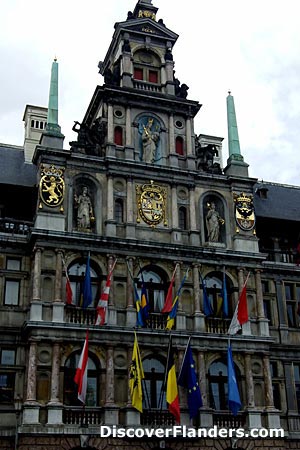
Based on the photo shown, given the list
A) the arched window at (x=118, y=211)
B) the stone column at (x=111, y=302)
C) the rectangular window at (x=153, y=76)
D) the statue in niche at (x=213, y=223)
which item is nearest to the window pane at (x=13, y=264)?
the stone column at (x=111, y=302)

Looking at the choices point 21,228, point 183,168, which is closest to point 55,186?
point 21,228

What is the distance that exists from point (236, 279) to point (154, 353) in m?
7.31

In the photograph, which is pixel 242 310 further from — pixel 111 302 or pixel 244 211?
pixel 244 211

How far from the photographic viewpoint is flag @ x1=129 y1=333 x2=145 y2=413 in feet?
116

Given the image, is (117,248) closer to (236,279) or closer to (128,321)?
(128,321)

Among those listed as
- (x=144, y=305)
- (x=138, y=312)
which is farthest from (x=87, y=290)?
(x=144, y=305)

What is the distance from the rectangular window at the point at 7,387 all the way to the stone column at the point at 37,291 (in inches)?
132

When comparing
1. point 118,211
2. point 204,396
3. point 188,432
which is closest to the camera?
point 188,432

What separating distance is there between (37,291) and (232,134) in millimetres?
17738

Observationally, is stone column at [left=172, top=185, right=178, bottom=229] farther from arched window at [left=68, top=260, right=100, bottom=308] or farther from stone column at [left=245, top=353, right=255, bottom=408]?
stone column at [left=245, top=353, right=255, bottom=408]

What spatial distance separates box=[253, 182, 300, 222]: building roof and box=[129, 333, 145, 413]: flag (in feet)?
49.0

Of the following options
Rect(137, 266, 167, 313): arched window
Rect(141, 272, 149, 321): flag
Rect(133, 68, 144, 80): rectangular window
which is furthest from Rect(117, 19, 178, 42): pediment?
Rect(141, 272, 149, 321): flag

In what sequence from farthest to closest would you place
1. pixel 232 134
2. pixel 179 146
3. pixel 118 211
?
pixel 232 134, pixel 179 146, pixel 118 211

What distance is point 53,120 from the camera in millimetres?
41906
